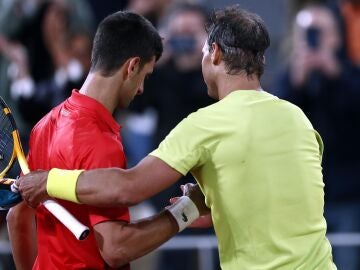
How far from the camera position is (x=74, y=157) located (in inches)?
160

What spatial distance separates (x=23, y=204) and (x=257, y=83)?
3.81 ft

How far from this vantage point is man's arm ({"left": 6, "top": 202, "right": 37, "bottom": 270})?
4586 millimetres

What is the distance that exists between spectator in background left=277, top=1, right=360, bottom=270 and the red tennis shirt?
11.8 ft

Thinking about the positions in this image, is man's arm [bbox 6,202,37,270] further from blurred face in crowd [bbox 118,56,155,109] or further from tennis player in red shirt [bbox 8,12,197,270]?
blurred face in crowd [bbox 118,56,155,109]

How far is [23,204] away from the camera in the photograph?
15.0 feet

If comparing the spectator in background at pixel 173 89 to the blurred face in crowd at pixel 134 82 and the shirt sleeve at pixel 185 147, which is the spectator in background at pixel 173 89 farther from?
the shirt sleeve at pixel 185 147

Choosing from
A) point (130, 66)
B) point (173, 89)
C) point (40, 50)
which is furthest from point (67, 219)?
point (40, 50)

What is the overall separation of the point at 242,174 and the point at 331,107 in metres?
3.79

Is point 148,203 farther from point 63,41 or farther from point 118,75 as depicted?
point 118,75

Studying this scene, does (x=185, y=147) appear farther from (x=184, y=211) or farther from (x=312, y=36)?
(x=312, y=36)

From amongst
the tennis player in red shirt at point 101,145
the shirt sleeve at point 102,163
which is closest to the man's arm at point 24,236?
the tennis player in red shirt at point 101,145

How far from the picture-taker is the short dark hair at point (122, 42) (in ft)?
14.0

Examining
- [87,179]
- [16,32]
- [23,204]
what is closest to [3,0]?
[16,32]

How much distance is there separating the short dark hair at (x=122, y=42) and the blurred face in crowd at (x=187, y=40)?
11.2ft
